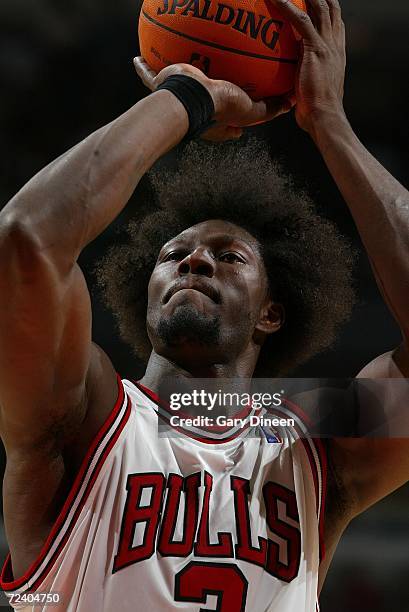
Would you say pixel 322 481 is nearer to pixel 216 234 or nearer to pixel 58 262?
pixel 216 234

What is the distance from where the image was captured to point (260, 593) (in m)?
1.87

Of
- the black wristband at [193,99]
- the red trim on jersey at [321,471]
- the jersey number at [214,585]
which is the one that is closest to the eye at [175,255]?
the black wristband at [193,99]

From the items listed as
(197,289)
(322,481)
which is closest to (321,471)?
(322,481)

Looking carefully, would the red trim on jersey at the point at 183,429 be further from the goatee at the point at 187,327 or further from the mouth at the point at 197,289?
the mouth at the point at 197,289

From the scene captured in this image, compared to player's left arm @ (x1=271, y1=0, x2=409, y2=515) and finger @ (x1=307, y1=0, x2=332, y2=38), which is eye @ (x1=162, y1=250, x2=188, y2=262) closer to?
player's left arm @ (x1=271, y1=0, x2=409, y2=515)

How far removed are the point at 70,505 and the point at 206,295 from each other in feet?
2.21

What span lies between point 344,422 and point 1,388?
3.00 feet

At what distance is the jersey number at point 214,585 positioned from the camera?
182 cm

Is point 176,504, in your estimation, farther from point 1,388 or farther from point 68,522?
point 1,388

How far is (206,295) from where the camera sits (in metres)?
2.20

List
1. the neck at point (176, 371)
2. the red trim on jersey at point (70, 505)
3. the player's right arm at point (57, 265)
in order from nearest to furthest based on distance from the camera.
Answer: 1. the player's right arm at point (57, 265)
2. the red trim on jersey at point (70, 505)
3. the neck at point (176, 371)

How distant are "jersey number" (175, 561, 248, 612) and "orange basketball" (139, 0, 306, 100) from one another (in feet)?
3.73

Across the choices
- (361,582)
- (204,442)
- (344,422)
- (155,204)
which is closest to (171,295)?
(204,442)

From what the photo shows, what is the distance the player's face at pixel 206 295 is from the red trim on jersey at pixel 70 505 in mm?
280
